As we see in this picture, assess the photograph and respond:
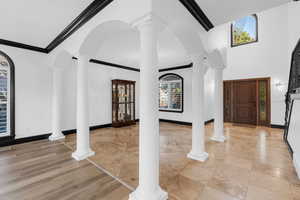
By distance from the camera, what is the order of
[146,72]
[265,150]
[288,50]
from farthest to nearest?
[288,50] → [265,150] → [146,72]

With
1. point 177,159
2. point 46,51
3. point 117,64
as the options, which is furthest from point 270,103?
point 46,51

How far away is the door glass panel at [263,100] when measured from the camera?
5668mm

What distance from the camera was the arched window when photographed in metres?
3.49

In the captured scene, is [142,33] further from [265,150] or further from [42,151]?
[265,150]

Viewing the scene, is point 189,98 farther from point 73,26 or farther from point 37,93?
point 37,93

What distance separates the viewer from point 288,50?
5.04 metres

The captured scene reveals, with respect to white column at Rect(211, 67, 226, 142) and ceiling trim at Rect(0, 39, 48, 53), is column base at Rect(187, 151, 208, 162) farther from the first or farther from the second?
ceiling trim at Rect(0, 39, 48, 53)

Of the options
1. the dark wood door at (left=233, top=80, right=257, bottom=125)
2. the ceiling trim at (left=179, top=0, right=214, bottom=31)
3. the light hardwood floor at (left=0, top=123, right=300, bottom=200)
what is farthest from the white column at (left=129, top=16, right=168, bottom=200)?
the dark wood door at (left=233, top=80, right=257, bottom=125)

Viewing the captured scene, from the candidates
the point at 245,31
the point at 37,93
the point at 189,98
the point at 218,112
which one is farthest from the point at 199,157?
the point at 245,31

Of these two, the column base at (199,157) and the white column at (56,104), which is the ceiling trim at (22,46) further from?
the column base at (199,157)

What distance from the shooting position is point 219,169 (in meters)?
2.37

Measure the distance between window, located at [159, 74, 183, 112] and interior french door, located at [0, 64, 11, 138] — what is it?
18.3 ft

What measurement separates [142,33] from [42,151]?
11.6 ft

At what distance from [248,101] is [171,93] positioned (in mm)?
3509
